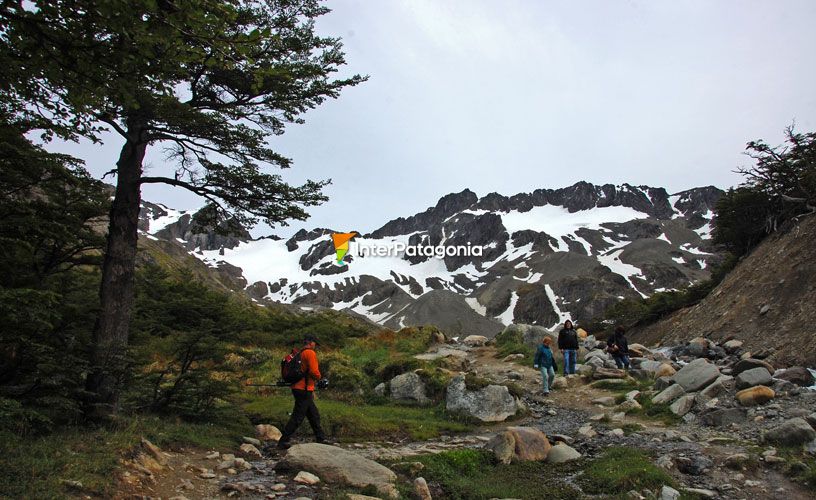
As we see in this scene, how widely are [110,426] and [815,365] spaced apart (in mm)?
17842

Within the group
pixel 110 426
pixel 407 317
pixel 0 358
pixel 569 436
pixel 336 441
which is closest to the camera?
pixel 0 358

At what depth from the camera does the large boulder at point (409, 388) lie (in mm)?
14625

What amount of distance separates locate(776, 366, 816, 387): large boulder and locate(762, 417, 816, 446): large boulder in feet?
12.7

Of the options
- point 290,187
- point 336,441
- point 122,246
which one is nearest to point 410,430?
point 336,441

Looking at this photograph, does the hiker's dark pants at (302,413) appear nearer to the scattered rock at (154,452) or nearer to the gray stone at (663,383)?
the scattered rock at (154,452)

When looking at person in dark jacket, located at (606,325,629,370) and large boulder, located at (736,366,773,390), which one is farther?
person in dark jacket, located at (606,325,629,370)

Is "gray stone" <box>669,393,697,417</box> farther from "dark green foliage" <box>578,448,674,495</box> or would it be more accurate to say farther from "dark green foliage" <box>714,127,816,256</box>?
"dark green foliage" <box>714,127,816,256</box>

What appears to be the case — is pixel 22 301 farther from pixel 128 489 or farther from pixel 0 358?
pixel 128 489

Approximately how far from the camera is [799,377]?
12.0 meters

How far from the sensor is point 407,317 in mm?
180375

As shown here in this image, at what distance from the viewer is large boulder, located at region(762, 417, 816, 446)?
8445mm

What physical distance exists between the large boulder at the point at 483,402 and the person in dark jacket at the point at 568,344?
5.39m

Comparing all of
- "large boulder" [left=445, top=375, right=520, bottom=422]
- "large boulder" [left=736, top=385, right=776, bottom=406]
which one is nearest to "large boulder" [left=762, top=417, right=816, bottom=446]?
"large boulder" [left=736, top=385, right=776, bottom=406]

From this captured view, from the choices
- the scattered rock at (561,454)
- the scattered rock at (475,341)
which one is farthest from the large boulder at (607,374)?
the scattered rock at (475,341)
